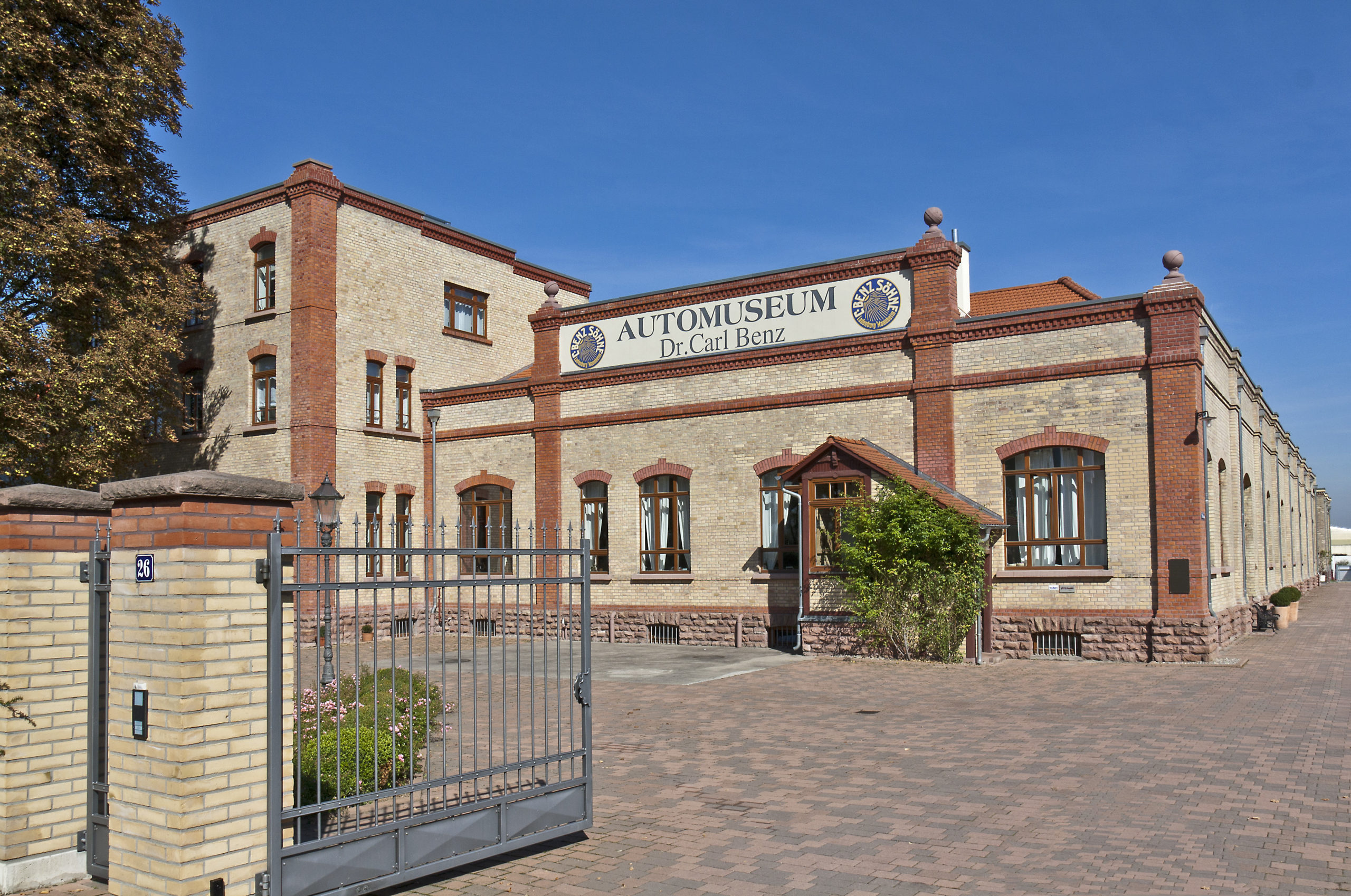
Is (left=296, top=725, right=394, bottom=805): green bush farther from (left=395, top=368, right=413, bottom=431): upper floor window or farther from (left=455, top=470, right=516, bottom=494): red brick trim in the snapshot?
(left=395, top=368, right=413, bottom=431): upper floor window

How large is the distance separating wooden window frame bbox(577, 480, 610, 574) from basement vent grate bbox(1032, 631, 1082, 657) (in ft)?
30.6

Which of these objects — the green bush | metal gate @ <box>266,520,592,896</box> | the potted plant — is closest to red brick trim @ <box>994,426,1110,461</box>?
the potted plant

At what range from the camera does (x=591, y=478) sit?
23.1 m

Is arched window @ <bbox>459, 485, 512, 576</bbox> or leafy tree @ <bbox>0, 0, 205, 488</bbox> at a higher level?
leafy tree @ <bbox>0, 0, 205, 488</bbox>

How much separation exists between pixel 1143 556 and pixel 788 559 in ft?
21.5

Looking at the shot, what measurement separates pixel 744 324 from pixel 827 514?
4.71m

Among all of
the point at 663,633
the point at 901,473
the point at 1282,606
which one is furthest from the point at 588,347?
the point at 1282,606

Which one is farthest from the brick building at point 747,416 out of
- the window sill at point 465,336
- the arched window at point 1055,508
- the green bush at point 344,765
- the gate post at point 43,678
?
the gate post at point 43,678

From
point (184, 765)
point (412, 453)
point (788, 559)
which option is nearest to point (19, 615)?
point (184, 765)

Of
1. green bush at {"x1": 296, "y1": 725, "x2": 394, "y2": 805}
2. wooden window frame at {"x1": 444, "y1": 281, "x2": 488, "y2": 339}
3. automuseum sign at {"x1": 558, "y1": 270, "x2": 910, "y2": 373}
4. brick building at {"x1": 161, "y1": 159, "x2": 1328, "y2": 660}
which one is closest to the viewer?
green bush at {"x1": 296, "y1": 725, "x2": 394, "y2": 805}

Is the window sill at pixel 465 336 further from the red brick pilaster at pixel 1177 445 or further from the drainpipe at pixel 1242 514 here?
the drainpipe at pixel 1242 514

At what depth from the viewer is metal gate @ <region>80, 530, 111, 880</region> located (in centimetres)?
589

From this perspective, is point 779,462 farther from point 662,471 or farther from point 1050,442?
point 1050,442

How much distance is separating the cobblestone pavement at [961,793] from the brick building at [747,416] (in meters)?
3.92
